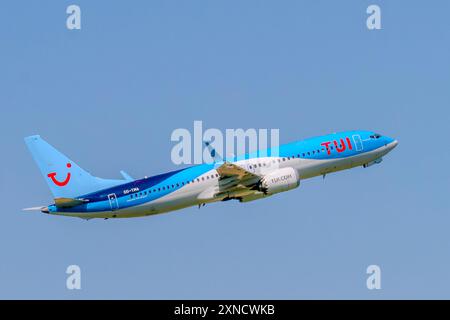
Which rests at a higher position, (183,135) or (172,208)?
(183,135)

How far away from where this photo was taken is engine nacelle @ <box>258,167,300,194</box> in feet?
339

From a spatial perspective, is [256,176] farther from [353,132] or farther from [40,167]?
[40,167]

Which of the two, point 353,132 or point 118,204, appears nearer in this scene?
point 118,204

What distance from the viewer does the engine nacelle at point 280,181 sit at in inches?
4070

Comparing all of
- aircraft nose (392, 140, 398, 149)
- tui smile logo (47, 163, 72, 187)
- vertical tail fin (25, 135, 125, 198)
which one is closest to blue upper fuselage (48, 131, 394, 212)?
vertical tail fin (25, 135, 125, 198)

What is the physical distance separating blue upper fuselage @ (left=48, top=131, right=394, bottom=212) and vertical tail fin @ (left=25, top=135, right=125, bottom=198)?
1.41m

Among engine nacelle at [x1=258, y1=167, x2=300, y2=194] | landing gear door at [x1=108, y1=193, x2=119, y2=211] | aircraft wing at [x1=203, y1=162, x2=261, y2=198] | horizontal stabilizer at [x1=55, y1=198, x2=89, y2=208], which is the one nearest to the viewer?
horizontal stabilizer at [x1=55, y1=198, x2=89, y2=208]

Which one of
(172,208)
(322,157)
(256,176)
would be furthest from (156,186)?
(322,157)

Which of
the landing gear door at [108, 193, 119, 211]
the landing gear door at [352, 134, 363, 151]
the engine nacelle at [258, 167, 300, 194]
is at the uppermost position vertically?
the landing gear door at [352, 134, 363, 151]

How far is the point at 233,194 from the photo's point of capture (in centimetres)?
10481

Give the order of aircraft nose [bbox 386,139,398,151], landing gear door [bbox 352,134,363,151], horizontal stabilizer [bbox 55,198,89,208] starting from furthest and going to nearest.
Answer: aircraft nose [bbox 386,139,398,151], landing gear door [bbox 352,134,363,151], horizontal stabilizer [bbox 55,198,89,208]

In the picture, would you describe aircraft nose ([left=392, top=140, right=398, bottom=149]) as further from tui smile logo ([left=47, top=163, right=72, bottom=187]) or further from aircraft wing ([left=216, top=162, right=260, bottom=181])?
tui smile logo ([left=47, top=163, right=72, bottom=187])

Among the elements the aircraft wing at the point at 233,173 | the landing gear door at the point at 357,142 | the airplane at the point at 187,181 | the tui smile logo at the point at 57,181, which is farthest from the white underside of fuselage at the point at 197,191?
→ the tui smile logo at the point at 57,181

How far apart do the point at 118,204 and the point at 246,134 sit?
14.8 m
